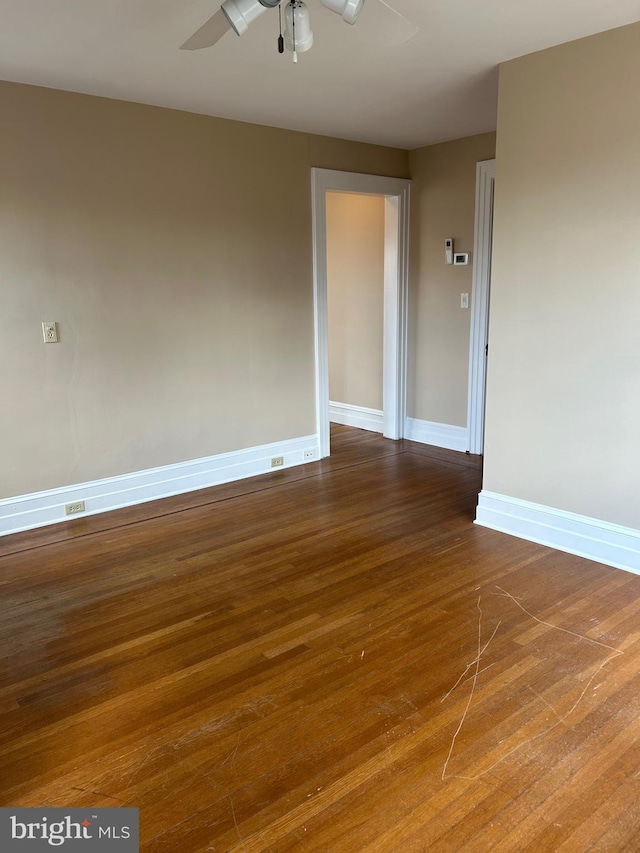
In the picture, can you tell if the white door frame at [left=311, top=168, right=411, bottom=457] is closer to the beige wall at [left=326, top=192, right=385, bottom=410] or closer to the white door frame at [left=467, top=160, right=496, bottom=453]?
the beige wall at [left=326, top=192, right=385, bottom=410]

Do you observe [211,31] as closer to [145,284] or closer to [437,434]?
[145,284]

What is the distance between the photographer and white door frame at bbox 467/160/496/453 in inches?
189

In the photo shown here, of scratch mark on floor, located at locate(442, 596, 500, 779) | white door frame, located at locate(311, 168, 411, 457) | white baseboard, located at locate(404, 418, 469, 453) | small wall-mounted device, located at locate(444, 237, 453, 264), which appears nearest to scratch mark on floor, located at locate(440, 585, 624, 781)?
scratch mark on floor, located at locate(442, 596, 500, 779)

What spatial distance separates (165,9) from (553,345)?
238cm

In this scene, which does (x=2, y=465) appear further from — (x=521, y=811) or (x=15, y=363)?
(x=521, y=811)

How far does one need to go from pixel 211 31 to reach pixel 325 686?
2386 mm

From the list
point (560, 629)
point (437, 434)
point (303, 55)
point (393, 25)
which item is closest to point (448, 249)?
point (437, 434)

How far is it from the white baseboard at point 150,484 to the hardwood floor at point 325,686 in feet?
0.48

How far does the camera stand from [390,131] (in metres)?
4.62

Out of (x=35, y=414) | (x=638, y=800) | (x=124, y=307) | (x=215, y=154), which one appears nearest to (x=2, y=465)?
(x=35, y=414)

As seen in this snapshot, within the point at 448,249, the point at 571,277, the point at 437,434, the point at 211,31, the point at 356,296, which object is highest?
the point at 211,31

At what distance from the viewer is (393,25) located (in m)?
2.18

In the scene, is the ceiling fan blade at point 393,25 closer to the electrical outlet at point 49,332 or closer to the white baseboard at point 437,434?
the electrical outlet at point 49,332

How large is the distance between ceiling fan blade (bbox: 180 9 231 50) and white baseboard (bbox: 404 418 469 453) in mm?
3791
